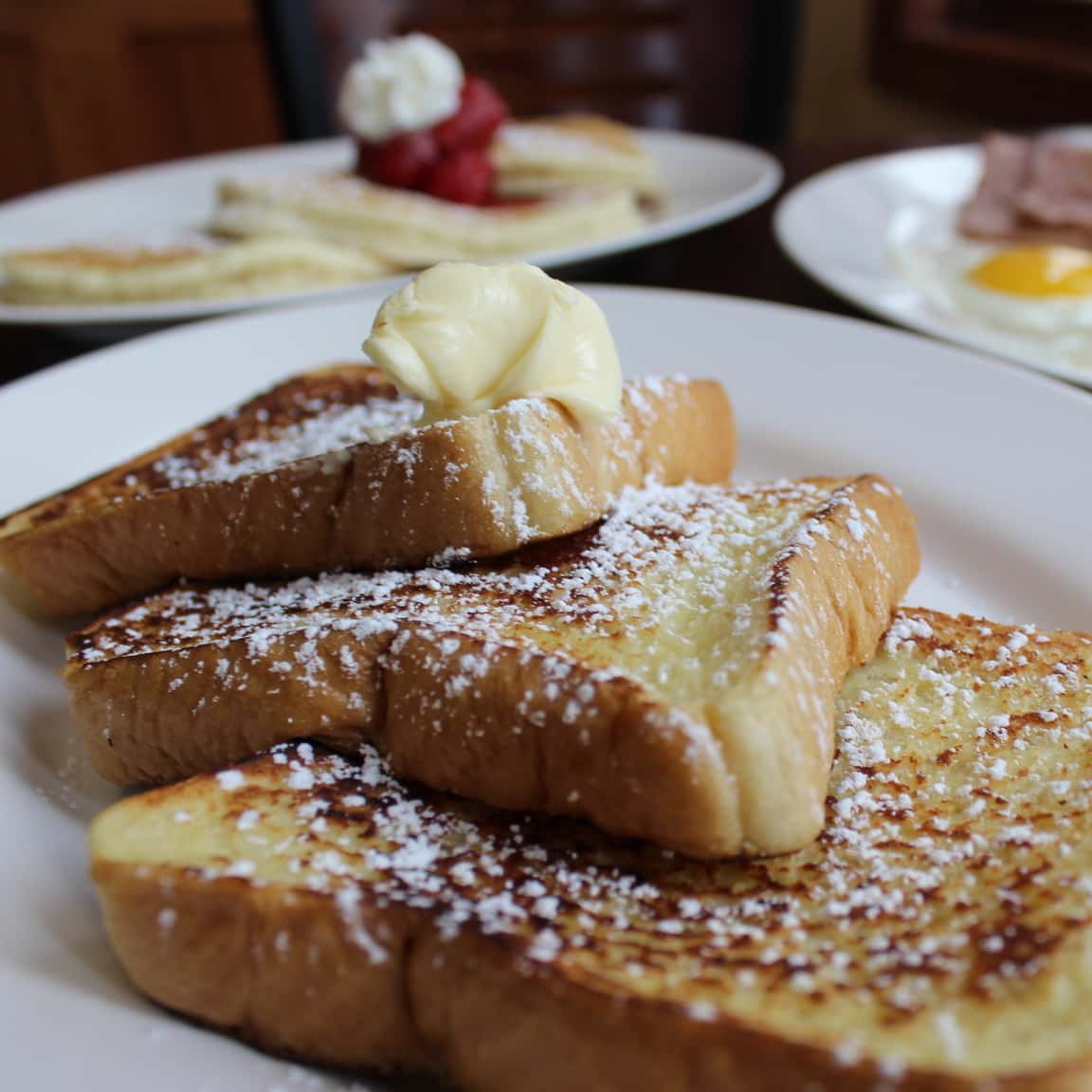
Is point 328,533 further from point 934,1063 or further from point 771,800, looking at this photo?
point 934,1063

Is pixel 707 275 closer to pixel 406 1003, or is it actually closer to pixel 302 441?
pixel 302 441

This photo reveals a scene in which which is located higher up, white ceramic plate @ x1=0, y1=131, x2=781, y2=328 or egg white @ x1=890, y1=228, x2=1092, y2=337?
white ceramic plate @ x1=0, y1=131, x2=781, y2=328

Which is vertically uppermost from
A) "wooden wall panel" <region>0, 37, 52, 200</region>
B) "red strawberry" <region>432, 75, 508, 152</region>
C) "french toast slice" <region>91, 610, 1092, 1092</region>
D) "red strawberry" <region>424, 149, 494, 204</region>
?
"red strawberry" <region>432, 75, 508, 152</region>

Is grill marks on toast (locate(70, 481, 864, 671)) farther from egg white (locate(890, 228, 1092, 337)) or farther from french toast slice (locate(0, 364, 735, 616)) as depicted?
egg white (locate(890, 228, 1092, 337))

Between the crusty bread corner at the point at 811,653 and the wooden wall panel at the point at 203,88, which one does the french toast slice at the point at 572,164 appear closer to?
the crusty bread corner at the point at 811,653

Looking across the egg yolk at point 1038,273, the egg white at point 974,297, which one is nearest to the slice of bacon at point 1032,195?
the egg white at point 974,297

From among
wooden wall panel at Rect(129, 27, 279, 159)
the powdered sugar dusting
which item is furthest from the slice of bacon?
wooden wall panel at Rect(129, 27, 279, 159)

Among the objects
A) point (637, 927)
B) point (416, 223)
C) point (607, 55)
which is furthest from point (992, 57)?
point (637, 927)

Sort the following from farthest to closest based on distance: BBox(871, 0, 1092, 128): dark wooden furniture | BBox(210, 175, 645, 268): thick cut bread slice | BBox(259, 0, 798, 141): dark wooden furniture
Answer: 1. BBox(871, 0, 1092, 128): dark wooden furniture
2. BBox(259, 0, 798, 141): dark wooden furniture
3. BBox(210, 175, 645, 268): thick cut bread slice
